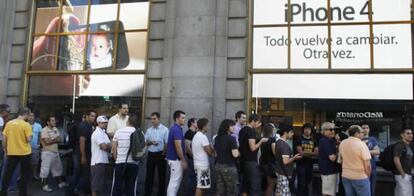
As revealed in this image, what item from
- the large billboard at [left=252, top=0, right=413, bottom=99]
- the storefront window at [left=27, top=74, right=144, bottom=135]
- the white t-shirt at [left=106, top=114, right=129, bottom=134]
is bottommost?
the white t-shirt at [left=106, top=114, right=129, bottom=134]

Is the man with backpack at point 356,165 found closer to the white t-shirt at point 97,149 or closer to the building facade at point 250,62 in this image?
the building facade at point 250,62

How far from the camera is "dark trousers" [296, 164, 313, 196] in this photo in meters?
8.55

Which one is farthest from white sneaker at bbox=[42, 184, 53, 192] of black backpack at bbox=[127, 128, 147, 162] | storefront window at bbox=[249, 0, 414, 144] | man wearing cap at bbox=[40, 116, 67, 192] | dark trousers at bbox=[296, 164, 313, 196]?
dark trousers at bbox=[296, 164, 313, 196]

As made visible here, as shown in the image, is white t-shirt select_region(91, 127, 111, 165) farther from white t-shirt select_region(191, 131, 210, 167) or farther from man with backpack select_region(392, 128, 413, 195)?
man with backpack select_region(392, 128, 413, 195)

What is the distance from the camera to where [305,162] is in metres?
8.63

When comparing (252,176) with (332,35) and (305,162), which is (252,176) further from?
(332,35)

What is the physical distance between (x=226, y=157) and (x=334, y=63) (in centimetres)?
434

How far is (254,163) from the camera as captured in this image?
25.1 ft

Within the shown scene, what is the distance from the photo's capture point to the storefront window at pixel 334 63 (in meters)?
9.70

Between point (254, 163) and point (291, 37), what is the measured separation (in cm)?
404

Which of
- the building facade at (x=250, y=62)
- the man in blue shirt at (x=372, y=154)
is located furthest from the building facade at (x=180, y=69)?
the man in blue shirt at (x=372, y=154)

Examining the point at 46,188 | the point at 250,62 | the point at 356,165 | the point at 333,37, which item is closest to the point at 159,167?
the point at 46,188

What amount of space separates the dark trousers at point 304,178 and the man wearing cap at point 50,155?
5.77 m

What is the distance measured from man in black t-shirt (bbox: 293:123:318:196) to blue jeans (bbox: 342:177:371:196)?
1.54m
